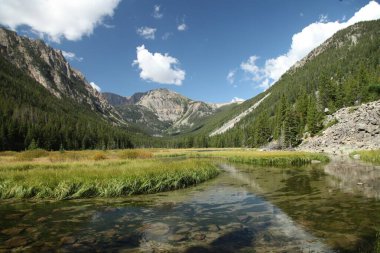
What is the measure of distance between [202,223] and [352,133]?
233 feet

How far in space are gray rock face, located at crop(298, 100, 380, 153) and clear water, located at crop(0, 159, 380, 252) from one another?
51.4m

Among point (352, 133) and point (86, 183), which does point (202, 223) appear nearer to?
point (86, 183)

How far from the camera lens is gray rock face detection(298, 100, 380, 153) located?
6669 centimetres

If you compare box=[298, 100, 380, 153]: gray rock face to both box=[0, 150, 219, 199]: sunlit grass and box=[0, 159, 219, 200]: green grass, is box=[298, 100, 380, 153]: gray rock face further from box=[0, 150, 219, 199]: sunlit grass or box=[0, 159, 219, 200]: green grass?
box=[0, 159, 219, 200]: green grass

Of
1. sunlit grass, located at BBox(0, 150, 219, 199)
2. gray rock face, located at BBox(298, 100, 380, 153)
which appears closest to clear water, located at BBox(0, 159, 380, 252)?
sunlit grass, located at BBox(0, 150, 219, 199)

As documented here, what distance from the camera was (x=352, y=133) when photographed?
238 ft

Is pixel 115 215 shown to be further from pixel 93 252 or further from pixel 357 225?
pixel 357 225

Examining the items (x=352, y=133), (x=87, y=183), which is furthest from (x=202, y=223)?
(x=352, y=133)

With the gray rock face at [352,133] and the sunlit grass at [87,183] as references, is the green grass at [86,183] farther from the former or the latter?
the gray rock face at [352,133]

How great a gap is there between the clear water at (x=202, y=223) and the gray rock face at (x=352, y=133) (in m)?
51.4

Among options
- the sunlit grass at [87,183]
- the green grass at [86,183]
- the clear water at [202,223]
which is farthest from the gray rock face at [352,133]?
the green grass at [86,183]

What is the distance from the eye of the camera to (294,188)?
24609 mm

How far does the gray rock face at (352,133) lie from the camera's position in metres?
66.7

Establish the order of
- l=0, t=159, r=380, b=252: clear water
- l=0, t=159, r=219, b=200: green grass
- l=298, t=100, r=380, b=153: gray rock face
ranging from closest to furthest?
l=0, t=159, r=380, b=252: clear water < l=0, t=159, r=219, b=200: green grass < l=298, t=100, r=380, b=153: gray rock face
